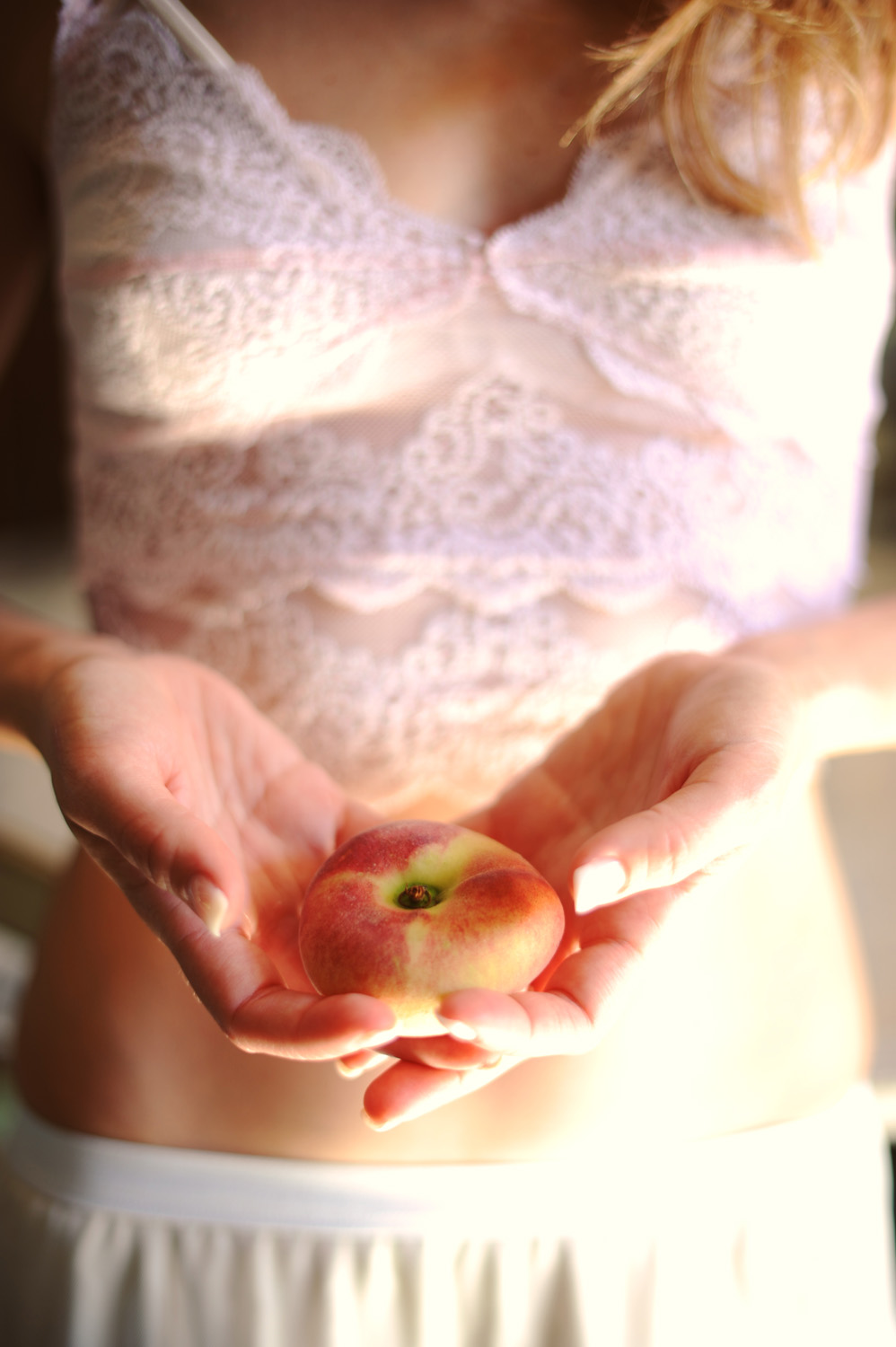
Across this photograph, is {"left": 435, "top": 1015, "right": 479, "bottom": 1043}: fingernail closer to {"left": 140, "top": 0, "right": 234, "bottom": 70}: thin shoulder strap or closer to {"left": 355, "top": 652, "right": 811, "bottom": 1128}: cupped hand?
{"left": 355, "top": 652, "right": 811, "bottom": 1128}: cupped hand

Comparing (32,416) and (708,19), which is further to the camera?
(32,416)

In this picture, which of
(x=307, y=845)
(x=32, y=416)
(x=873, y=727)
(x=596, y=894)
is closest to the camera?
(x=596, y=894)

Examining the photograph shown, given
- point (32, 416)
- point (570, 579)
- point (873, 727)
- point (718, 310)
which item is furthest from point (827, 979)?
point (32, 416)

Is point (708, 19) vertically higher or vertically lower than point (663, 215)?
higher

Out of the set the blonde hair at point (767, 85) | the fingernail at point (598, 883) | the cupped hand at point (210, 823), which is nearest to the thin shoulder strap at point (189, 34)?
the blonde hair at point (767, 85)

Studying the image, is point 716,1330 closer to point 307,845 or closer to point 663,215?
point 307,845

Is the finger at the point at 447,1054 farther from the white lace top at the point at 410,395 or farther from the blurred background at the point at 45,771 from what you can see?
the blurred background at the point at 45,771
